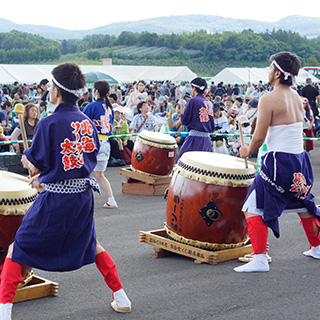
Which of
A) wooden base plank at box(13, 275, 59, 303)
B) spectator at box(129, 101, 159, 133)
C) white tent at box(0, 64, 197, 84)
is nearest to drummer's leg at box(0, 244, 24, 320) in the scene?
wooden base plank at box(13, 275, 59, 303)

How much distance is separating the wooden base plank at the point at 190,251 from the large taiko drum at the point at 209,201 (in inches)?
2.0

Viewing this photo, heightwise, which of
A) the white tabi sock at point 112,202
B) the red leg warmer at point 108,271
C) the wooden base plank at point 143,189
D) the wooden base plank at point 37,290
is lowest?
the wooden base plank at point 143,189

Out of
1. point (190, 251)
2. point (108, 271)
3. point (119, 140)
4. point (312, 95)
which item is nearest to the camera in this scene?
point (108, 271)

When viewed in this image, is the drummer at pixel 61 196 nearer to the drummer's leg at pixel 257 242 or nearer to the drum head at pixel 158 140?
the drummer's leg at pixel 257 242

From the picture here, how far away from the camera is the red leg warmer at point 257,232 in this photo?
13.3ft

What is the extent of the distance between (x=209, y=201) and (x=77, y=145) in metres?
1.39

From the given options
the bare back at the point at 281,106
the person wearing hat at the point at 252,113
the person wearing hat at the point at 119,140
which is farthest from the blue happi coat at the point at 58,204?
the person wearing hat at the point at 252,113

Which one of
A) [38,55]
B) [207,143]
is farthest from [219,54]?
[207,143]

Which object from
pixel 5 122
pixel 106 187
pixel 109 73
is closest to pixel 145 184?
pixel 106 187

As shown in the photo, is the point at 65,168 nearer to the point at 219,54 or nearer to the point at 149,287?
the point at 149,287

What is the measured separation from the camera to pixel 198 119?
255 inches

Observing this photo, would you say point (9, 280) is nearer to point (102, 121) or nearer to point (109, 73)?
point (102, 121)

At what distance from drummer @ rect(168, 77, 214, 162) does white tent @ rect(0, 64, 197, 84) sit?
15.5m

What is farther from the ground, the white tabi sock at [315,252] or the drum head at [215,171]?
the drum head at [215,171]
